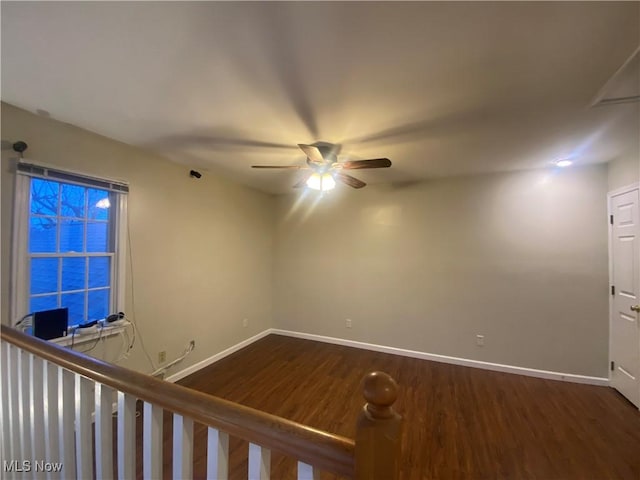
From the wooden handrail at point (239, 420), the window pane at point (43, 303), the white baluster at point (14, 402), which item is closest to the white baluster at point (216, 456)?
the wooden handrail at point (239, 420)

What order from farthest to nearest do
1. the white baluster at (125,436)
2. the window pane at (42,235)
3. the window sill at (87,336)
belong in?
the window sill at (87,336) < the window pane at (42,235) < the white baluster at (125,436)

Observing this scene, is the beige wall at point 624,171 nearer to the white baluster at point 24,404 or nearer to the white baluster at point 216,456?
the white baluster at point 216,456

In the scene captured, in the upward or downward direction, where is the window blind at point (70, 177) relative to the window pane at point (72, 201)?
upward

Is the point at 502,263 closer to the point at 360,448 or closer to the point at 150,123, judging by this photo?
the point at 360,448

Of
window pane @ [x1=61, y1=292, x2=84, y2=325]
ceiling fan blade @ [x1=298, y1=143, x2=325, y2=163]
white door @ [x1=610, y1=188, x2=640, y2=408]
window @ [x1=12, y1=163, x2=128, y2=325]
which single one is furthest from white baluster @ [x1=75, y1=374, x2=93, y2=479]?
white door @ [x1=610, y1=188, x2=640, y2=408]

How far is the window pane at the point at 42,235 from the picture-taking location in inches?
78.7

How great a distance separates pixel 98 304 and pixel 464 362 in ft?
13.9

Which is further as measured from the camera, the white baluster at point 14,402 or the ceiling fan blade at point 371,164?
the ceiling fan blade at point 371,164

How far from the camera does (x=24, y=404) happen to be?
1.27 m

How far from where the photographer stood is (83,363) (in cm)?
96

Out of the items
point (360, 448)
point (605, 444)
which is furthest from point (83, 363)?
point (605, 444)

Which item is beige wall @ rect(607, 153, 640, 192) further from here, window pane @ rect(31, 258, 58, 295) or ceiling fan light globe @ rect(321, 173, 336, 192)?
window pane @ rect(31, 258, 58, 295)

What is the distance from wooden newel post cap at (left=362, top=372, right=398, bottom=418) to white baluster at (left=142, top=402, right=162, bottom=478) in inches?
28.1

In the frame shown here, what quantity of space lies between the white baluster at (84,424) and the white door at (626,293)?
4.19 m
